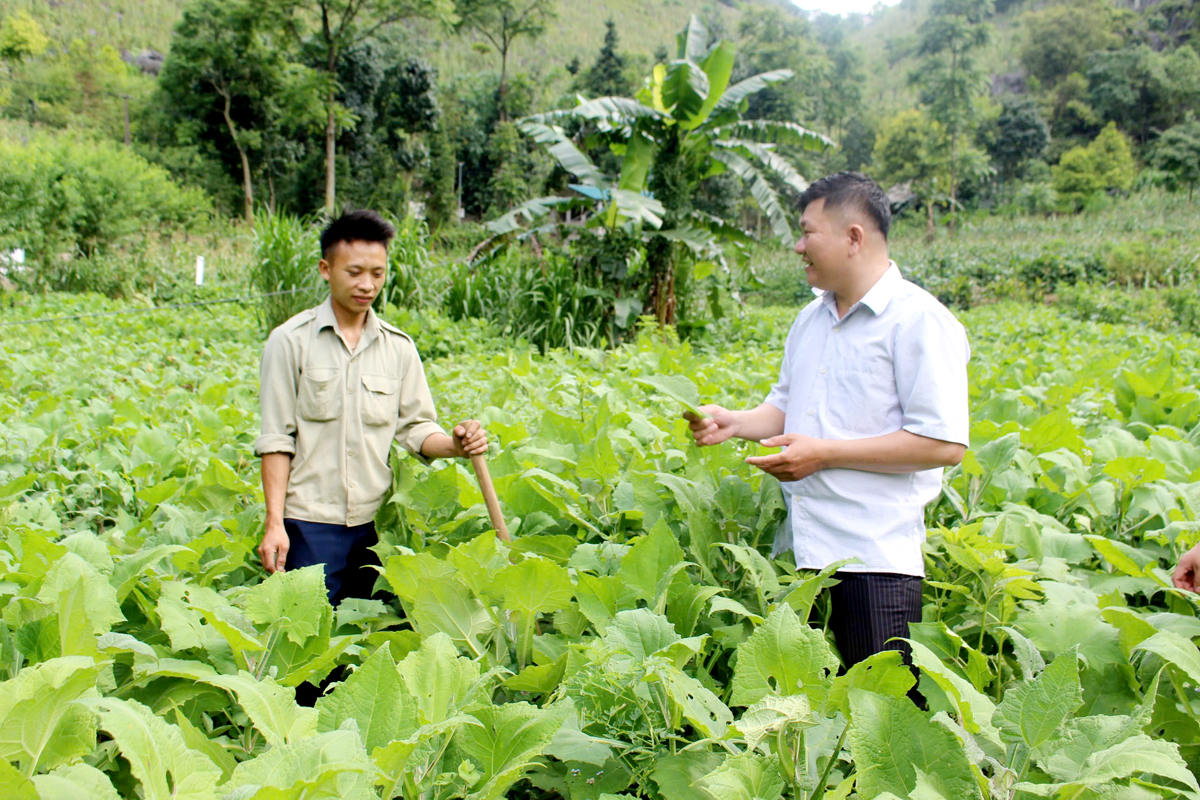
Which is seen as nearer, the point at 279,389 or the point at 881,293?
the point at 881,293

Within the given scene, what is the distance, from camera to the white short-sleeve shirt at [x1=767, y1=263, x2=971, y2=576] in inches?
76.1

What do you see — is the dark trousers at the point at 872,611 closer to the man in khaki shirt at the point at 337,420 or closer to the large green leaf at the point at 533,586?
the large green leaf at the point at 533,586

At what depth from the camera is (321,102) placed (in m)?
26.2

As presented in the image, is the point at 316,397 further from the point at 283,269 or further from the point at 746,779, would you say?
the point at 283,269

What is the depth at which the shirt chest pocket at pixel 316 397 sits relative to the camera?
247 cm

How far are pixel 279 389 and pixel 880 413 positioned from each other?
1678 millimetres

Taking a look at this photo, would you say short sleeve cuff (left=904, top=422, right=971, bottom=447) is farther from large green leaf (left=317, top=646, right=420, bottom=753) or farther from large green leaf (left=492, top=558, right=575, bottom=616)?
large green leaf (left=317, top=646, right=420, bottom=753)

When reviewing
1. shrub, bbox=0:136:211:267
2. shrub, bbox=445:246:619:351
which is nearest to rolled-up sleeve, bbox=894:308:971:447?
shrub, bbox=445:246:619:351

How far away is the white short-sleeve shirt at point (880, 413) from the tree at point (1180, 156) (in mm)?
50122

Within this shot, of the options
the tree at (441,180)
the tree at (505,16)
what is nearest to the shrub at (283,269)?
the tree at (505,16)

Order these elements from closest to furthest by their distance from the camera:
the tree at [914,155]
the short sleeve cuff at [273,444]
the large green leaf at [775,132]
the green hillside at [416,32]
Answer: the short sleeve cuff at [273,444]
the large green leaf at [775,132]
the tree at [914,155]
the green hillside at [416,32]

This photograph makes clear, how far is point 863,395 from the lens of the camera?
2.06m

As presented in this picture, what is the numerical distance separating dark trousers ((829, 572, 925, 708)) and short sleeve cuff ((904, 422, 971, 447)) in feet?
1.10

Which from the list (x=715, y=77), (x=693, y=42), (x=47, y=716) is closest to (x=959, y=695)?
(x=47, y=716)
